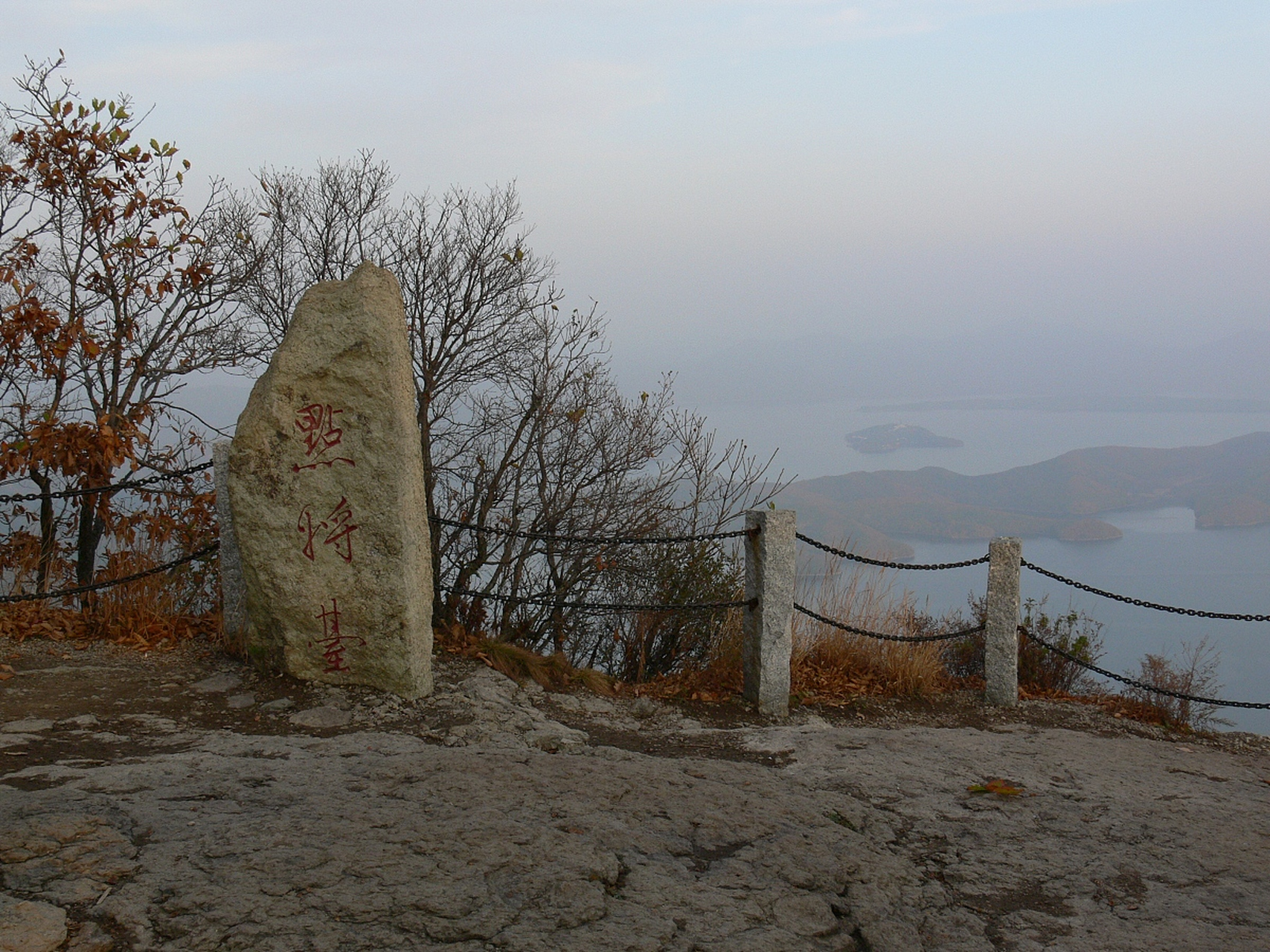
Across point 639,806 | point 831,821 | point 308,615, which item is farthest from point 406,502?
point 831,821

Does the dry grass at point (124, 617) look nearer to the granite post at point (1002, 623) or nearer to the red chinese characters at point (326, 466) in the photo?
the red chinese characters at point (326, 466)

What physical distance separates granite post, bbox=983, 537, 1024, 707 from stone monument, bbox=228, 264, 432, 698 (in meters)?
4.18

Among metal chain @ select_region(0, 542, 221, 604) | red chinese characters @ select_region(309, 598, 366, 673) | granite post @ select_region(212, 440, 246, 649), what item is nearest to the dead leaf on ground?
red chinese characters @ select_region(309, 598, 366, 673)

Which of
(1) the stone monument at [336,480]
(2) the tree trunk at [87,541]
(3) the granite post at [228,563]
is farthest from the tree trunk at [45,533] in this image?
(1) the stone monument at [336,480]

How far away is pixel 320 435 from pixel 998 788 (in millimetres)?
4271

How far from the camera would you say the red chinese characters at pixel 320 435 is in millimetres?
5719

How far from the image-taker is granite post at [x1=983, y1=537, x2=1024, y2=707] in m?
6.98

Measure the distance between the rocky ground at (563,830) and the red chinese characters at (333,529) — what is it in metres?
0.90

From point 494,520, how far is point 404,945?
23.1 ft

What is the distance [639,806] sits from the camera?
160 inches

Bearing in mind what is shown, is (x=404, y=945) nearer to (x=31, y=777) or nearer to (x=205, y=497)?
(x=31, y=777)

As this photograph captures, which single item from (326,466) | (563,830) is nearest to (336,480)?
(326,466)

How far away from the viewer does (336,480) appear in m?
5.72

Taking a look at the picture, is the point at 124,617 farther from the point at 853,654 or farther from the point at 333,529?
the point at 853,654
